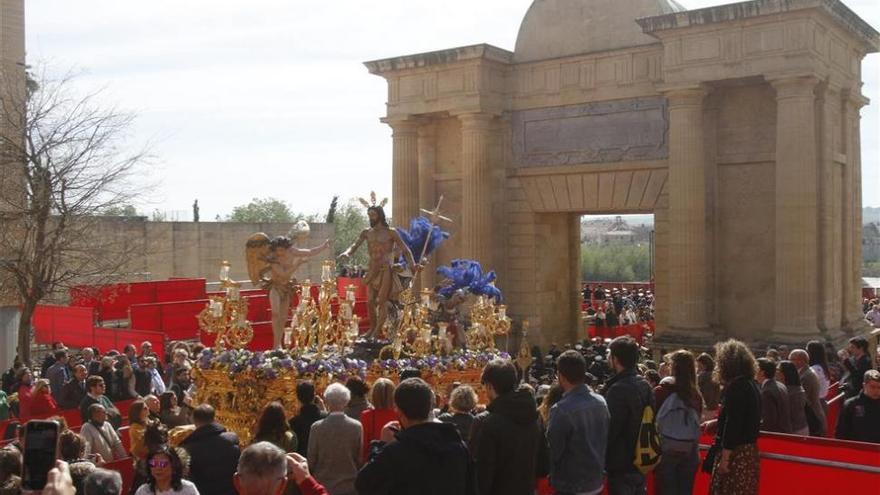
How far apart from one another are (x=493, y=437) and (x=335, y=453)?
5.54 feet

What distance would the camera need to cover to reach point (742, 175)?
1886 centimetres

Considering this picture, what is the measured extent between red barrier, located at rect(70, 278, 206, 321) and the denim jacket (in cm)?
1996

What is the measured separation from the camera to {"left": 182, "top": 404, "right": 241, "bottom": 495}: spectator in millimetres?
5934

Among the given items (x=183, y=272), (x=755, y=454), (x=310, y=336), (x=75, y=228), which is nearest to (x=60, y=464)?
(x=755, y=454)

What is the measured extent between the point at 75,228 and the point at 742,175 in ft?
48.4

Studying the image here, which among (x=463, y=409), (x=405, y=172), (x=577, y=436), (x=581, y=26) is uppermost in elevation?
(x=581, y=26)

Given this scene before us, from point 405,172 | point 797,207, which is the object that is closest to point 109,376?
point 405,172

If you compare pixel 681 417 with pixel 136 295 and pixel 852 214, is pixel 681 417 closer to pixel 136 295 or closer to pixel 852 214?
pixel 852 214

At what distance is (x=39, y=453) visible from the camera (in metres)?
3.94

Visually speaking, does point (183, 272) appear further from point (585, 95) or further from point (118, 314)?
point (585, 95)

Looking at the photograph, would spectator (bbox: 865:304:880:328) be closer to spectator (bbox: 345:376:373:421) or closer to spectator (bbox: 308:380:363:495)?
spectator (bbox: 345:376:373:421)

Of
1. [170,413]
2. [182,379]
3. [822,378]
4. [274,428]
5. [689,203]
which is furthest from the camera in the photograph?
[689,203]

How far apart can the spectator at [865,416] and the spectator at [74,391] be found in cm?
962

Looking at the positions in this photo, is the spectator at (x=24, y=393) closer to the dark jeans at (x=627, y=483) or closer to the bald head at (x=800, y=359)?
the dark jeans at (x=627, y=483)
